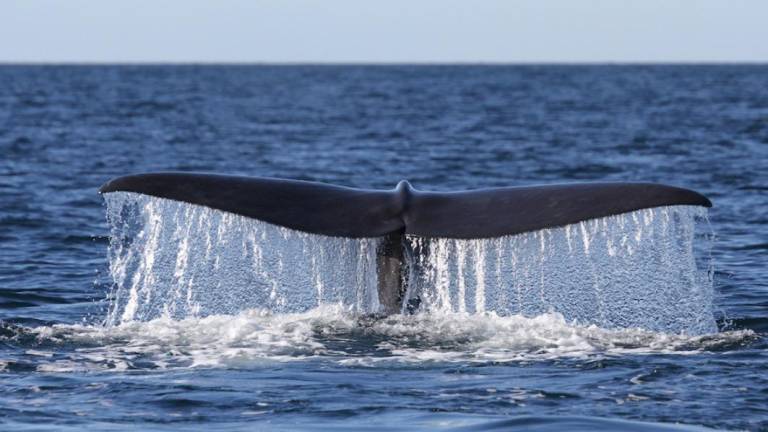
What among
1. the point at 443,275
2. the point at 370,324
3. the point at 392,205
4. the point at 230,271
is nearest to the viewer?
the point at 392,205

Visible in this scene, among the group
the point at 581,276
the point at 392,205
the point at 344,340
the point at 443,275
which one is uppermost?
the point at 392,205

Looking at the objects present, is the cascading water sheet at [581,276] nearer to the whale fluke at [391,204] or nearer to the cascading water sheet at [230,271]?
the whale fluke at [391,204]

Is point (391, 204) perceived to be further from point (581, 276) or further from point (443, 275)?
point (581, 276)

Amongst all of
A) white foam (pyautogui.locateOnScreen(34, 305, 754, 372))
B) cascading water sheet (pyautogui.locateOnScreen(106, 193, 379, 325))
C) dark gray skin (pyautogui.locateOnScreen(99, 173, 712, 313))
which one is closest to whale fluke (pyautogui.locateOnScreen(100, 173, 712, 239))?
dark gray skin (pyautogui.locateOnScreen(99, 173, 712, 313))

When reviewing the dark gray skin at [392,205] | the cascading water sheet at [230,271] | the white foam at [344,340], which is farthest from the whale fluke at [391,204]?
the white foam at [344,340]

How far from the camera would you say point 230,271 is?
1254 centimetres

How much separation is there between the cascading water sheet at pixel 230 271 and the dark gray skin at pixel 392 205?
11 centimetres

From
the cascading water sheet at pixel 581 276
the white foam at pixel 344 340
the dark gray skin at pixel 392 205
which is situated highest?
the dark gray skin at pixel 392 205

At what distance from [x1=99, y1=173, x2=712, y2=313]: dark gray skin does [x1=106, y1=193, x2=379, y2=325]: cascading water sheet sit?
11 centimetres

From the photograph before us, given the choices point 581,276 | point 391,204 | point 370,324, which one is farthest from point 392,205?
point 581,276

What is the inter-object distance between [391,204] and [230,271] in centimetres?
438

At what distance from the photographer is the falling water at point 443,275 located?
8539 mm

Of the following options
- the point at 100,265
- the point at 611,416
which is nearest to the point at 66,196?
the point at 100,265

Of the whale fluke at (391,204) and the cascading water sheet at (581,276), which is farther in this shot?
the cascading water sheet at (581,276)
